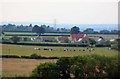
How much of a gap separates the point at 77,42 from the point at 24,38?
1.73 m

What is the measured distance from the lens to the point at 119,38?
5.90 metres

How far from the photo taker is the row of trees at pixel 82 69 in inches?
155

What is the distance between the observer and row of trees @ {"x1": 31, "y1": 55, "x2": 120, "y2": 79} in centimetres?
393

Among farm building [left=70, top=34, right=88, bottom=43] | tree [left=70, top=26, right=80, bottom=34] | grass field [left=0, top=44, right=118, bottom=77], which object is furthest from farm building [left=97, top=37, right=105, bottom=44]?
grass field [left=0, top=44, right=118, bottom=77]

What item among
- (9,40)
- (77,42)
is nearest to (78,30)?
(77,42)

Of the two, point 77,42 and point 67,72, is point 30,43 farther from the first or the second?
point 67,72

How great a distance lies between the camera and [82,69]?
13.2 ft

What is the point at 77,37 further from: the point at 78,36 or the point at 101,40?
the point at 101,40

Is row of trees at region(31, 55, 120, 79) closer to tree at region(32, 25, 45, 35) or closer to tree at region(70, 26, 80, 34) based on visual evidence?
tree at region(70, 26, 80, 34)

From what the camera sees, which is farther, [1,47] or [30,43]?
[30,43]

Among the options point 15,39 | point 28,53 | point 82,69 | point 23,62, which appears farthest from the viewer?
point 15,39

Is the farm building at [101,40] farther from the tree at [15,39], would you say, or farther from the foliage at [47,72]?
Result: the foliage at [47,72]

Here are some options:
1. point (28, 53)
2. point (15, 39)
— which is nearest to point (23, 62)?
point (28, 53)

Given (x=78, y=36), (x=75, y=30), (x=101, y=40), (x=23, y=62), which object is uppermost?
(x=75, y=30)
